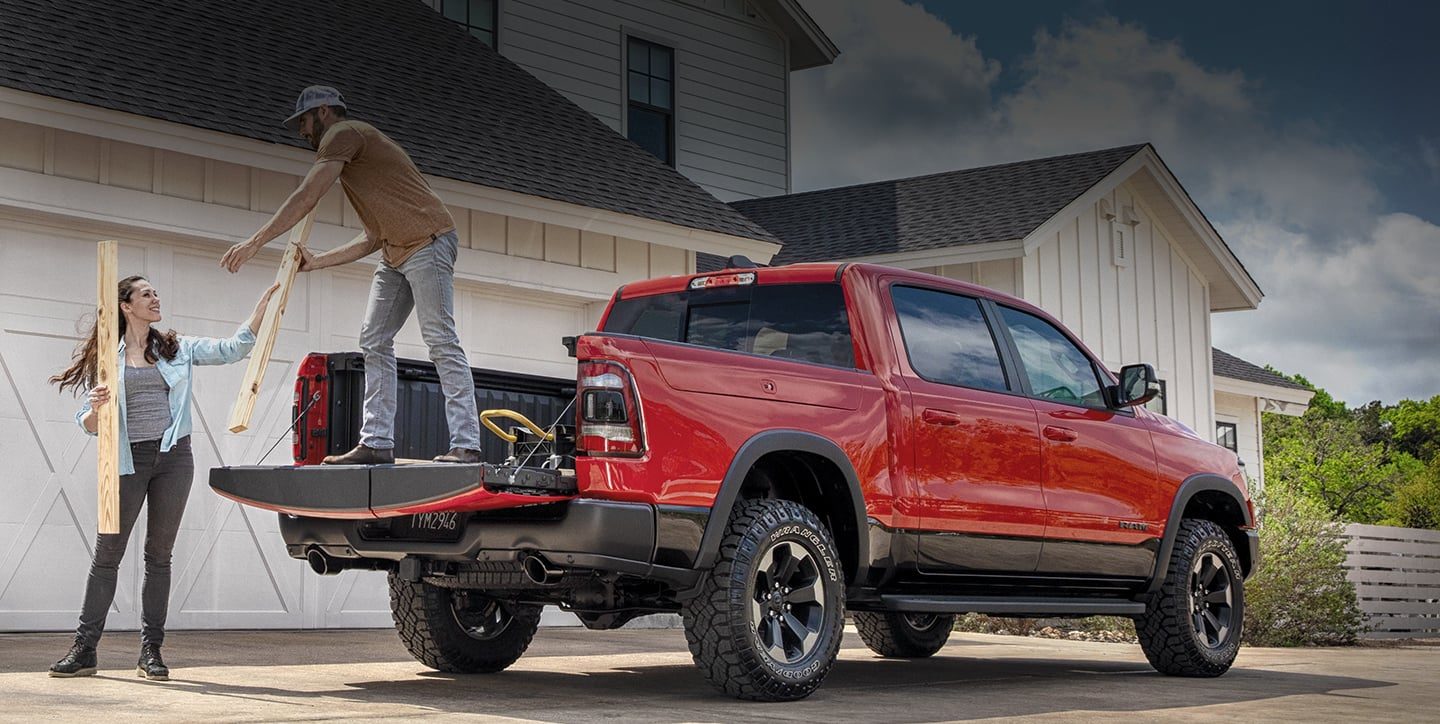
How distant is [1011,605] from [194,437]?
5.78m

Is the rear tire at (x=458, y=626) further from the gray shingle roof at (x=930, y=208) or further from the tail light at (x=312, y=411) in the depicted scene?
the gray shingle roof at (x=930, y=208)

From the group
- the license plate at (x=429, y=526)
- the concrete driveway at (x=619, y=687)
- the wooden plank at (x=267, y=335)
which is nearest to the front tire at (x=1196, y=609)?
the concrete driveway at (x=619, y=687)

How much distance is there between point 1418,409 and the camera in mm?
80250

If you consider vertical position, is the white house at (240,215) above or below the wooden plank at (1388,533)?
above

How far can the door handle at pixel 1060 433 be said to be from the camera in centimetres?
861

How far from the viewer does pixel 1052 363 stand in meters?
9.12

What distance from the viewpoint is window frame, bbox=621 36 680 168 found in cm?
1995

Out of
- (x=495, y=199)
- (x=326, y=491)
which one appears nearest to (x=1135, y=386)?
(x=326, y=491)

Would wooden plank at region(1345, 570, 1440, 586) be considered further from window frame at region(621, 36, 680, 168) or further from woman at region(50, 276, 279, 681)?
woman at region(50, 276, 279, 681)

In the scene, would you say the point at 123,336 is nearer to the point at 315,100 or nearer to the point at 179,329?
the point at 315,100

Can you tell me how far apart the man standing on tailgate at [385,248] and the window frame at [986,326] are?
2135 mm

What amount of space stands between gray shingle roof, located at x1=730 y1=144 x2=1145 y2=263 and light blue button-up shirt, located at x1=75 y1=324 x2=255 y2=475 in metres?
11.3

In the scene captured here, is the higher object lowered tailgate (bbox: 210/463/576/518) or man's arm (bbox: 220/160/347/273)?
man's arm (bbox: 220/160/347/273)

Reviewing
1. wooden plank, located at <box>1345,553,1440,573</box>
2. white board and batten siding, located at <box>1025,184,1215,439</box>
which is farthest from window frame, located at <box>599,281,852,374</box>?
white board and batten siding, located at <box>1025,184,1215,439</box>
